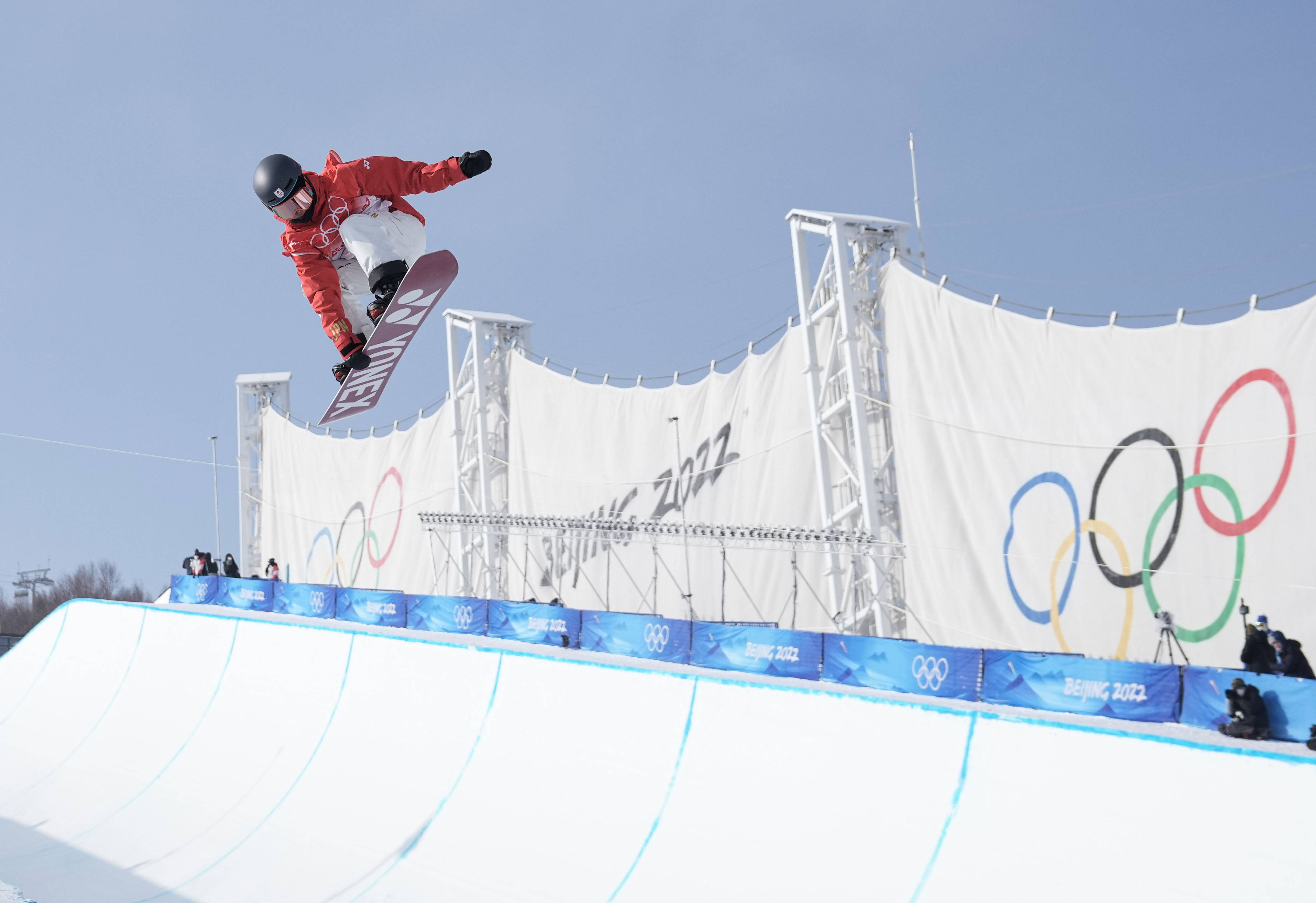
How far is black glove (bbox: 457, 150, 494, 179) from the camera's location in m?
5.00

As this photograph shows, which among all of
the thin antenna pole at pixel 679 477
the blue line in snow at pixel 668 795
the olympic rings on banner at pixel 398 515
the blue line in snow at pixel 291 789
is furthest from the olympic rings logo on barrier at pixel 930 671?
Answer: the olympic rings on banner at pixel 398 515

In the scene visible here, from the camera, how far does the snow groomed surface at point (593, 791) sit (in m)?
6.03

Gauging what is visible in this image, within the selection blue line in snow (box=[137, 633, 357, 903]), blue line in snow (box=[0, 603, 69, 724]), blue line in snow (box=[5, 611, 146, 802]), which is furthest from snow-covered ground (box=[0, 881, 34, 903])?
blue line in snow (box=[0, 603, 69, 724])

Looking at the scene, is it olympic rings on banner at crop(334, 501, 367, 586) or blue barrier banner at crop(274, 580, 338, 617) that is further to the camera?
olympic rings on banner at crop(334, 501, 367, 586)

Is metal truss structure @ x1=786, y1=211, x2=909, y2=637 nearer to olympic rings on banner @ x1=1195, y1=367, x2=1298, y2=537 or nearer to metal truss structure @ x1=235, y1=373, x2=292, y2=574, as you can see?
olympic rings on banner @ x1=1195, y1=367, x2=1298, y2=537

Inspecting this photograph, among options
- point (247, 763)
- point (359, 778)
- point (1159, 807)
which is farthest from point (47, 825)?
point (1159, 807)

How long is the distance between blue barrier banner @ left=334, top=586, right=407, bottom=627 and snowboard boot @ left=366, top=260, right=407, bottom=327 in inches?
477

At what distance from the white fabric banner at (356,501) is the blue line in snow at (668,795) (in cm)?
1576

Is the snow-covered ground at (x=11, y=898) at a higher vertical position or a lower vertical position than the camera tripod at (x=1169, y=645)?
lower

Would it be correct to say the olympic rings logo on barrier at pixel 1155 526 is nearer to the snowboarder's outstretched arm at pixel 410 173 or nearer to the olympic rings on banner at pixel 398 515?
the snowboarder's outstretched arm at pixel 410 173

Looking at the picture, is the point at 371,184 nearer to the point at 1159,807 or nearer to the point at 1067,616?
the point at 1159,807

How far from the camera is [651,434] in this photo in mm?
20812

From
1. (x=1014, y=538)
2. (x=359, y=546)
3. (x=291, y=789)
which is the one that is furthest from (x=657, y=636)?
(x=359, y=546)

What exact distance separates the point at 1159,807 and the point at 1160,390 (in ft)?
26.0
